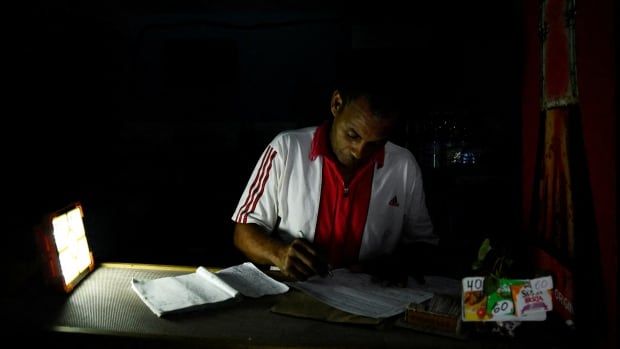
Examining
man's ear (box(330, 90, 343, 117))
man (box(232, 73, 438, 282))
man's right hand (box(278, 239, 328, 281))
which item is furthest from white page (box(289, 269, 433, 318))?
man's ear (box(330, 90, 343, 117))

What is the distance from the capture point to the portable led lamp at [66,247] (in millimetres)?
1565

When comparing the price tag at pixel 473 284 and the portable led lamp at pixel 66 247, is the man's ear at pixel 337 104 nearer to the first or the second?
the price tag at pixel 473 284

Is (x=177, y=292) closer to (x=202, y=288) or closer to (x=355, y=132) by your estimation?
(x=202, y=288)

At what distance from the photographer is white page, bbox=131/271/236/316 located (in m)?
1.49

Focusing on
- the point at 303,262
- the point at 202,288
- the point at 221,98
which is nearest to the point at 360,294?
the point at 303,262

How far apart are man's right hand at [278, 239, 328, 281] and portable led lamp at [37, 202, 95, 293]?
2.37ft

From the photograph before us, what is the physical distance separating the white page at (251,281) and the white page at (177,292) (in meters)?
0.08

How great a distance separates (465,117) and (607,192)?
2419 millimetres

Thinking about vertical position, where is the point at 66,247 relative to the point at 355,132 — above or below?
below

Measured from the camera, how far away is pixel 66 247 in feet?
5.46

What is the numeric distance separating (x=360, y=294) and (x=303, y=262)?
223 mm

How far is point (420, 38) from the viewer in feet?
12.9

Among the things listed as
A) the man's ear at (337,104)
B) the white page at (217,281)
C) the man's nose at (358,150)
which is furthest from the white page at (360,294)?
the man's ear at (337,104)

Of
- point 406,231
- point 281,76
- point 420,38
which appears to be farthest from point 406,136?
point 406,231
